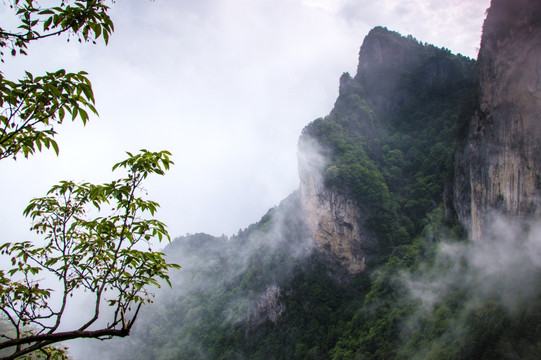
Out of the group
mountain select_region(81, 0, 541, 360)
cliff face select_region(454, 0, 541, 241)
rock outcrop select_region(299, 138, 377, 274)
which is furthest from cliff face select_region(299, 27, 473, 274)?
cliff face select_region(454, 0, 541, 241)

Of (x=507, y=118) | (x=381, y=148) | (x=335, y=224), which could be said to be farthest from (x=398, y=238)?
(x=507, y=118)

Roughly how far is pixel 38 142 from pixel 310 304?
58746 millimetres

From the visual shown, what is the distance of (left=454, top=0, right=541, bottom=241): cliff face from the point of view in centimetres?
2748

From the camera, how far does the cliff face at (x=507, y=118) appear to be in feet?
90.2

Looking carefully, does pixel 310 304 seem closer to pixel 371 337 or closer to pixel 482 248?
pixel 371 337

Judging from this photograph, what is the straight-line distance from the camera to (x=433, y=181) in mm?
61125

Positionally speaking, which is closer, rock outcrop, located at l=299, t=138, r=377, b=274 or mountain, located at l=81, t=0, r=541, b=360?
mountain, located at l=81, t=0, r=541, b=360

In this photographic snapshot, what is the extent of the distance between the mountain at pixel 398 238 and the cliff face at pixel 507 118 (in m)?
0.14

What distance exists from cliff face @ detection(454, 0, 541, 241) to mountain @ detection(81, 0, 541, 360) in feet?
0.46

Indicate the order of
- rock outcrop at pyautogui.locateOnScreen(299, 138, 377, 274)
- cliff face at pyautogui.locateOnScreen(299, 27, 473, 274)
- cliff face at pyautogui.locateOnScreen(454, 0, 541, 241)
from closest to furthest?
1. cliff face at pyautogui.locateOnScreen(454, 0, 541, 241)
2. rock outcrop at pyautogui.locateOnScreen(299, 138, 377, 274)
3. cliff face at pyautogui.locateOnScreen(299, 27, 473, 274)

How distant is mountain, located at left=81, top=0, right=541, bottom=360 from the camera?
2888 centimetres

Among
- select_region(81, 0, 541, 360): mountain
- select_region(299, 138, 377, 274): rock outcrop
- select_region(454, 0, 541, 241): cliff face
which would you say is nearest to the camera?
select_region(454, 0, 541, 241): cliff face

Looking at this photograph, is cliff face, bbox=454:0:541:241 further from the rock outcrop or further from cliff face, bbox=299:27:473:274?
the rock outcrop

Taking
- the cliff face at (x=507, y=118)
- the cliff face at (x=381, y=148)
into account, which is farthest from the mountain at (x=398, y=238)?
the cliff face at (x=381, y=148)
